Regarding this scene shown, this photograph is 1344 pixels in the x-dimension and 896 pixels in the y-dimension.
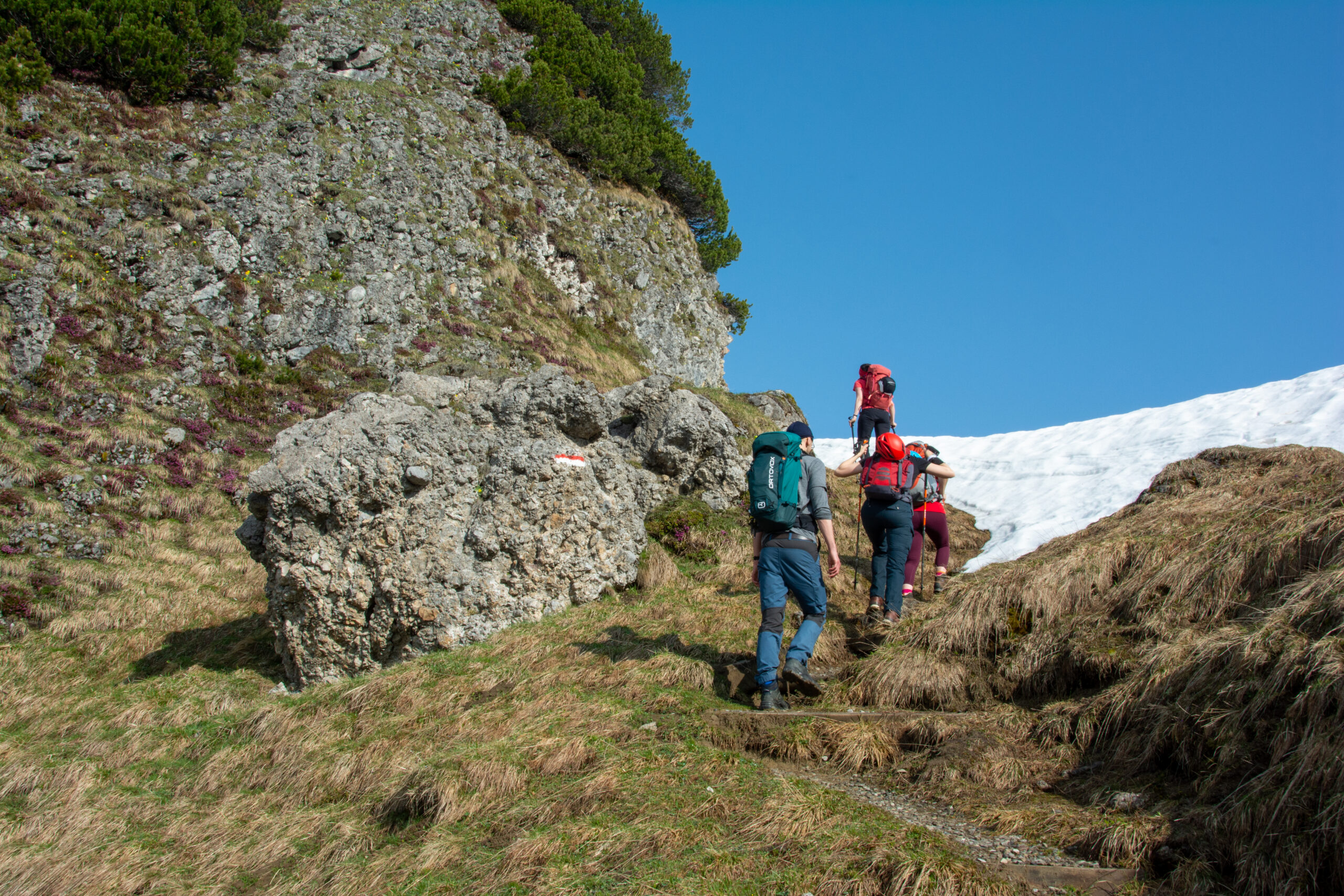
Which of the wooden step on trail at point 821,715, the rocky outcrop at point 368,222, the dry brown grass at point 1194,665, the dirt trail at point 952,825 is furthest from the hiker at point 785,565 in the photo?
the rocky outcrop at point 368,222

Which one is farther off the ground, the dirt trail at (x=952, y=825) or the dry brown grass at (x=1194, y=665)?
the dry brown grass at (x=1194, y=665)

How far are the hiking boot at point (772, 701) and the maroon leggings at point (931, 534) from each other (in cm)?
365

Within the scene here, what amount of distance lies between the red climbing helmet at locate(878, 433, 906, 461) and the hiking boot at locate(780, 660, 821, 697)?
9.65ft

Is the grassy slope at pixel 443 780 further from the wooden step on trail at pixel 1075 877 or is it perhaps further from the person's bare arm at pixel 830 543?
the person's bare arm at pixel 830 543

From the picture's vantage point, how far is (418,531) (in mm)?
9852

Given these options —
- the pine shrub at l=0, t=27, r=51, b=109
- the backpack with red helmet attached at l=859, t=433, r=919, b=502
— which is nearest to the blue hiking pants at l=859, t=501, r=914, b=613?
the backpack with red helmet attached at l=859, t=433, r=919, b=502

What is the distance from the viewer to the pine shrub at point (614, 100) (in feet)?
93.3

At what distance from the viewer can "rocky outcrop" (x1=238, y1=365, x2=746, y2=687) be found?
949cm

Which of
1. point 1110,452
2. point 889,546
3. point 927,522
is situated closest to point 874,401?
point 927,522

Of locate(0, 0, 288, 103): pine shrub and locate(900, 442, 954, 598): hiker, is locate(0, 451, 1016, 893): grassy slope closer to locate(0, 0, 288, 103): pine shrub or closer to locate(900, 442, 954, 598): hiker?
locate(900, 442, 954, 598): hiker

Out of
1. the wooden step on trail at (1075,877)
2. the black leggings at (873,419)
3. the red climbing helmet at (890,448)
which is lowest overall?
the wooden step on trail at (1075,877)

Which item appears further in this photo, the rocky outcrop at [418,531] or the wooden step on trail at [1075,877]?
the rocky outcrop at [418,531]

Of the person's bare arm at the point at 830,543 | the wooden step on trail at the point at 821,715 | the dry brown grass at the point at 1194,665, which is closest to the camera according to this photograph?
the dry brown grass at the point at 1194,665

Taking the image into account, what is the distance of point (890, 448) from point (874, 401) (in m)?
3.94
